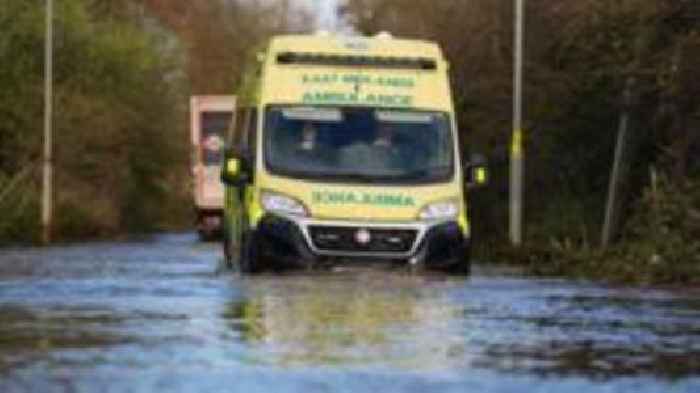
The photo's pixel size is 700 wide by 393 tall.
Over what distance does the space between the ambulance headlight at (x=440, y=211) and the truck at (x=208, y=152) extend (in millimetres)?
26451

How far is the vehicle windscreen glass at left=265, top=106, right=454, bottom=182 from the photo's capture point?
22580mm

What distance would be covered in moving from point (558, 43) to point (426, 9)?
10.2 m

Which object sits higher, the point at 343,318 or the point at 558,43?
the point at 558,43

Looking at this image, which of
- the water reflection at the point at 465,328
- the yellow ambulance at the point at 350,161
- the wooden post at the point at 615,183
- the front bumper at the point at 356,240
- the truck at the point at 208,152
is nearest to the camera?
the water reflection at the point at 465,328

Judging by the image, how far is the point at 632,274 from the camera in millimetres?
24203

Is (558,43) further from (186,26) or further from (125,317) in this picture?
(186,26)

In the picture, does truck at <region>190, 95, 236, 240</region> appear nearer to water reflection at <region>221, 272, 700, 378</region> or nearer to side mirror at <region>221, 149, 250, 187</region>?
side mirror at <region>221, 149, 250, 187</region>

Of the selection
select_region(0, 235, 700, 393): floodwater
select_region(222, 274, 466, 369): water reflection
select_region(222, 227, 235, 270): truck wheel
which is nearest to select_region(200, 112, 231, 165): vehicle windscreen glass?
select_region(222, 227, 235, 270): truck wheel

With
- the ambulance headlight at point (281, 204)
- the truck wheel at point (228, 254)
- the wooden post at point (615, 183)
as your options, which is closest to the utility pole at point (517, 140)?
the wooden post at point (615, 183)

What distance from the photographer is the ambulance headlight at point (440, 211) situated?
73.1ft

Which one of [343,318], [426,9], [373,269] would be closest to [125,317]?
[343,318]

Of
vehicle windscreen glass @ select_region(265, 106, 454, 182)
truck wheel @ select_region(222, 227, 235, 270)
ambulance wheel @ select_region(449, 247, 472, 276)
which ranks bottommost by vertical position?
truck wheel @ select_region(222, 227, 235, 270)

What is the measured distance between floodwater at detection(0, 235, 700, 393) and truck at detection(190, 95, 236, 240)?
88.7ft

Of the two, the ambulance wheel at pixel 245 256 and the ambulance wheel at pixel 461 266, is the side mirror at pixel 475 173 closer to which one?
the ambulance wheel at pixel 461 266
